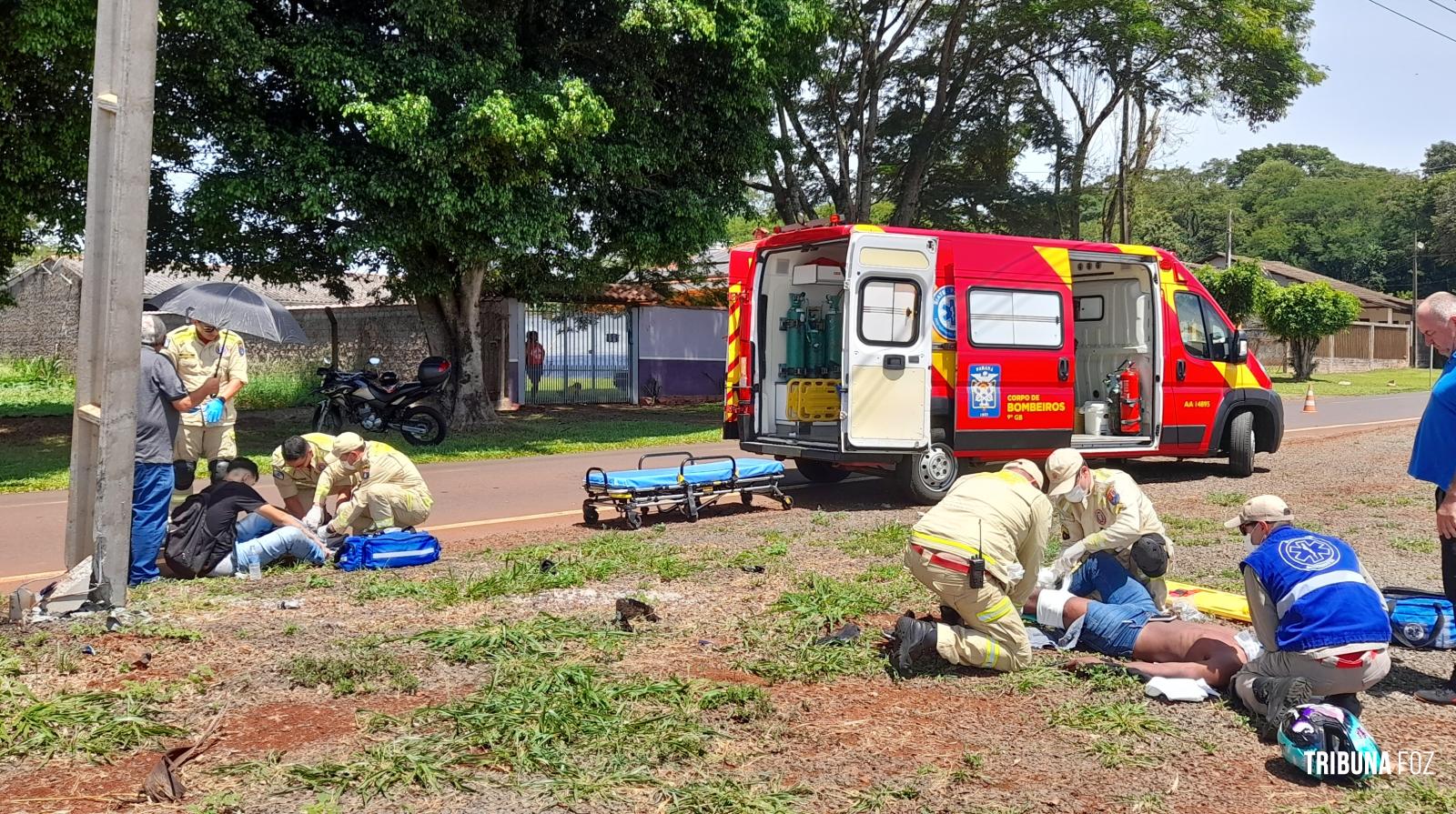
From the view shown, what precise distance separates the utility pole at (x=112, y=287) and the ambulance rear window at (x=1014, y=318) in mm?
7207

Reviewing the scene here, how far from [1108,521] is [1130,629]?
0.61 metres

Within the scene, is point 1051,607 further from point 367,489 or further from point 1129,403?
point 1129,403

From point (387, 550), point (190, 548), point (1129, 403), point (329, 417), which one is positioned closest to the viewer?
point (190, 548)

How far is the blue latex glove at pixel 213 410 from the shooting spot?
8891 mm

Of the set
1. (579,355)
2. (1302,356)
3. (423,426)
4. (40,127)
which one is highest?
(40,127)

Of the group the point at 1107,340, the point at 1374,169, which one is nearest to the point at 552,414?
the point at 1107,340

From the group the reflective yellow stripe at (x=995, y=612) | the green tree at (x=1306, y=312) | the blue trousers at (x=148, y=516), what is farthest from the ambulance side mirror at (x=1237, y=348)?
the green tree at (x=1306, y=312)

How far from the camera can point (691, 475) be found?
990cm

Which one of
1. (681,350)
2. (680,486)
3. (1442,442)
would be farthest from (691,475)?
(681,350)

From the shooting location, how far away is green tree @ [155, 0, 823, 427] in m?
14.2

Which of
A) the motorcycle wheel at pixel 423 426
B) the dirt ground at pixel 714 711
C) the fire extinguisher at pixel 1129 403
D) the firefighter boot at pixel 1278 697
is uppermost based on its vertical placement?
the fire extinguisher at pixel 1129 403

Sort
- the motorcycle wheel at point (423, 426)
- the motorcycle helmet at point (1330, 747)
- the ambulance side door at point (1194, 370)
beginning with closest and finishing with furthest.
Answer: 1. the motorcycle helmet at point (1330, 747)
2. the ambulance side door at point (1194, 370)
3. the motorcycle wheel at point (423, 426)

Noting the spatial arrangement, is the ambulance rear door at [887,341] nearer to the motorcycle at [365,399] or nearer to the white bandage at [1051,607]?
the white bandage at [1051,607]

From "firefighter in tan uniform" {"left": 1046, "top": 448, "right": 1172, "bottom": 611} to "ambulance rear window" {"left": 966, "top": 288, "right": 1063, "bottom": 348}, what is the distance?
4584mm
